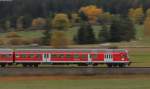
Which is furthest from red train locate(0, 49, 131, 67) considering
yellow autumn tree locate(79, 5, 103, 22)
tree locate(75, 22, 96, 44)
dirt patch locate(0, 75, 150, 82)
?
yellow autumn tree locate(79, 5, 103, 22)

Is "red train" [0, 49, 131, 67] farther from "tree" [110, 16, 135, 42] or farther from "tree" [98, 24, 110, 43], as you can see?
"tree" [110, 16, 135, 42]

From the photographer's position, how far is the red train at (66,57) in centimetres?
5622

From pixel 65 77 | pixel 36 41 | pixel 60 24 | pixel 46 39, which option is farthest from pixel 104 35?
pixel 65 77

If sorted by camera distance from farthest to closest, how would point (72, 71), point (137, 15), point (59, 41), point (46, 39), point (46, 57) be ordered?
point (137, 15) < point (46, 39) < point (59, 41) < point (46, 57) < point (72, 71)

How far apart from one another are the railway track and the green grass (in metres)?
3.87

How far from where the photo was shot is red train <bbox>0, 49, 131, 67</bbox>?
184 feet

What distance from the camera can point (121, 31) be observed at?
111750mm

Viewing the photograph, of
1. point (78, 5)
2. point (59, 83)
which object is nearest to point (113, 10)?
point (78, 5)

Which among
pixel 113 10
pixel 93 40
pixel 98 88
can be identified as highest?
pixel 113 10

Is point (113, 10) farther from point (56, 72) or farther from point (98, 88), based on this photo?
point (98, 88)

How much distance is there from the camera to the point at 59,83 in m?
46.4

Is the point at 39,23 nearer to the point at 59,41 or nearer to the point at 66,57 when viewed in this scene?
the point at 59,41

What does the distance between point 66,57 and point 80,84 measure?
37.4ft

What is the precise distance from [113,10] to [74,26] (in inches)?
1529
